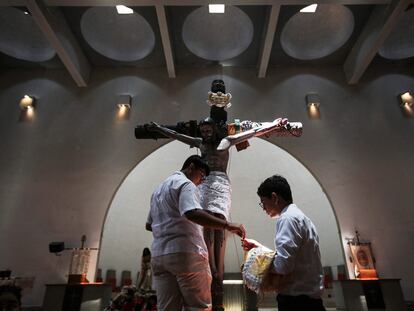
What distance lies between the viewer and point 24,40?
6.16 metres

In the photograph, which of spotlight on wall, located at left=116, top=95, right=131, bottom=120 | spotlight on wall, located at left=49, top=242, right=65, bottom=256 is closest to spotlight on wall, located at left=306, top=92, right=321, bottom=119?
spotlight on wall, located at left=116, top=95, right=131, bottom=120

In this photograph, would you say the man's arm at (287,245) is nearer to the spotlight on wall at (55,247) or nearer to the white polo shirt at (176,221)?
the white polo shirt at (176,221)

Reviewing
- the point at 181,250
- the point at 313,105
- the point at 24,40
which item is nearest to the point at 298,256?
the point at 181,250

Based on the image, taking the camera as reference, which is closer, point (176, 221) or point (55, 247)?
point (176, 221)

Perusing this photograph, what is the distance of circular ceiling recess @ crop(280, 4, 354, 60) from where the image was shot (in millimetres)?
5723

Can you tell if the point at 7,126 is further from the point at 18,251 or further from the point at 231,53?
the point at 231,53

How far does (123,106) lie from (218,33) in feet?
7.39

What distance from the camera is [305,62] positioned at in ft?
20.7

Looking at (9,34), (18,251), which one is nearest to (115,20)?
(9,34)

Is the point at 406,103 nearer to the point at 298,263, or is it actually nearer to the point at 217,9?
the point at 217,9

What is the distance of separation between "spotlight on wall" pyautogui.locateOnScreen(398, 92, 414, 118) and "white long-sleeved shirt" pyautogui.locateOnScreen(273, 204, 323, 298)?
5319mm

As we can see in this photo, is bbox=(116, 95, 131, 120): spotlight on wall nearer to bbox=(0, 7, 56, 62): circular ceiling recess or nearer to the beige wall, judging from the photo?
the beige wall

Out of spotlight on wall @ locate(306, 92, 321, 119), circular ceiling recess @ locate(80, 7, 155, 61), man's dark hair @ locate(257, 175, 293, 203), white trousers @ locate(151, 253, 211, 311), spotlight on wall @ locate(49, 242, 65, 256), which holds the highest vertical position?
circular ceiling recess @ locate(80, 7, 155, 61)

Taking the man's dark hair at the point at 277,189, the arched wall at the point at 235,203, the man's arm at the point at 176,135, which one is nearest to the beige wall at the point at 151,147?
the arched wall at the point at 235,203
